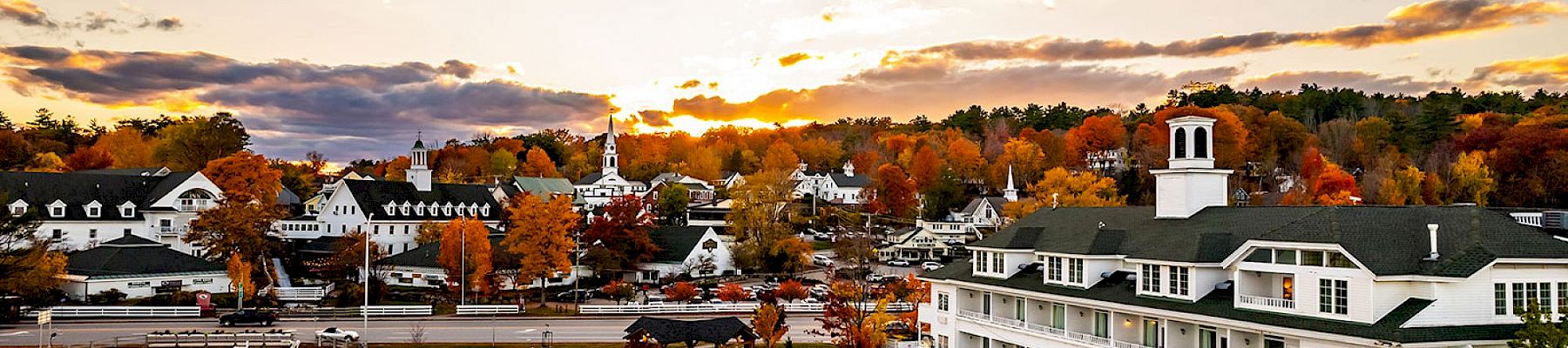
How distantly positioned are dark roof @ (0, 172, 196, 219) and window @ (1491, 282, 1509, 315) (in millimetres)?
76675

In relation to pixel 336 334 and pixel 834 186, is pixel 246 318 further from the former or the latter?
pixel 834 186

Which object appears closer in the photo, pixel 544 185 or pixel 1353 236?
pixel 1353 236

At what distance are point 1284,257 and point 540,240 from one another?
46212 millimetres

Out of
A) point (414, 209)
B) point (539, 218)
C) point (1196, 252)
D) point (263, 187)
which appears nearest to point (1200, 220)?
point (1196, 252)

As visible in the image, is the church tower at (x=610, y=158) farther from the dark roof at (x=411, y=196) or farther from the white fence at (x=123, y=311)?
the white fence at (x=123, y=311)

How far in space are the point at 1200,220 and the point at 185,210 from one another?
68.6 m

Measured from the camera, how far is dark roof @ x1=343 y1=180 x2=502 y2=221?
82.2 m

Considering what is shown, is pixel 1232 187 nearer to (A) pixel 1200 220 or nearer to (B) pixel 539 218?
(B) pixel 539 218

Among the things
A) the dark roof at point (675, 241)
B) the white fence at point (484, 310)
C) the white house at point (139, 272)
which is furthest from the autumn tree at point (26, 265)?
the dark roof at point (675, 241)

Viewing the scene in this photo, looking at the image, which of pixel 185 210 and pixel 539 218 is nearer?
pixel 539 218

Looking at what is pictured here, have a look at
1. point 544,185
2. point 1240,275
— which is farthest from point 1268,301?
point 544,185

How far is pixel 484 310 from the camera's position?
A: 182 feet

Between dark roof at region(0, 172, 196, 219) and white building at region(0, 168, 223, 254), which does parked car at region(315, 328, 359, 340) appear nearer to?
white building at region(0, 168, 223, 254)

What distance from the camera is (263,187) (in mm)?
72688
